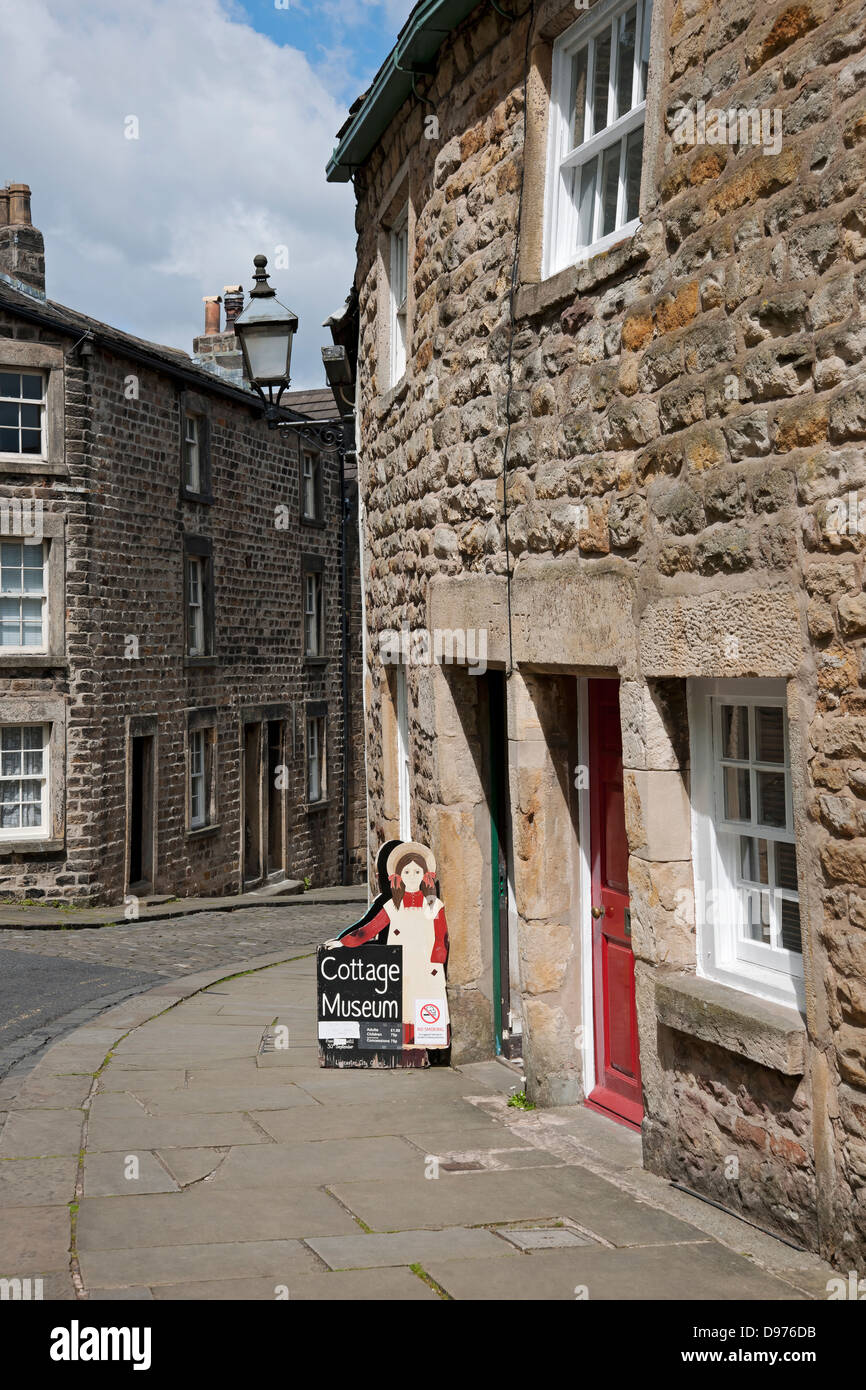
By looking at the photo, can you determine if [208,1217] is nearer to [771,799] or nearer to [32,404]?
[771,799]

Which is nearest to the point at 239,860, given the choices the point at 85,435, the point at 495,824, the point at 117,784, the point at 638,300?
the point at 117,784

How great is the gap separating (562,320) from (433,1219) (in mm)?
3912

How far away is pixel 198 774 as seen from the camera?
21.4 m

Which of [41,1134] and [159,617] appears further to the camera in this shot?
[159,617]

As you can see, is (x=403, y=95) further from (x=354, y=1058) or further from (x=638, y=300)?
(x=354, y=1058)

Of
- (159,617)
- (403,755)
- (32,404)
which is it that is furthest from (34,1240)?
(159,617)

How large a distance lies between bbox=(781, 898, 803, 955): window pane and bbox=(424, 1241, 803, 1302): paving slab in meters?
1.11

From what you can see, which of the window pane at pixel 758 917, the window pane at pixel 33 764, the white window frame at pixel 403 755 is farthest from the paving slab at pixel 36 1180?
the window pane at pixel 33 764

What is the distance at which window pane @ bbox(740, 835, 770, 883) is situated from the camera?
5.36 m

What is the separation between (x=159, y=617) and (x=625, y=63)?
14931mm

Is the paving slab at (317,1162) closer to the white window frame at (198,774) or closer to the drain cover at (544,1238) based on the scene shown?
the drain cover at (544,1238)
